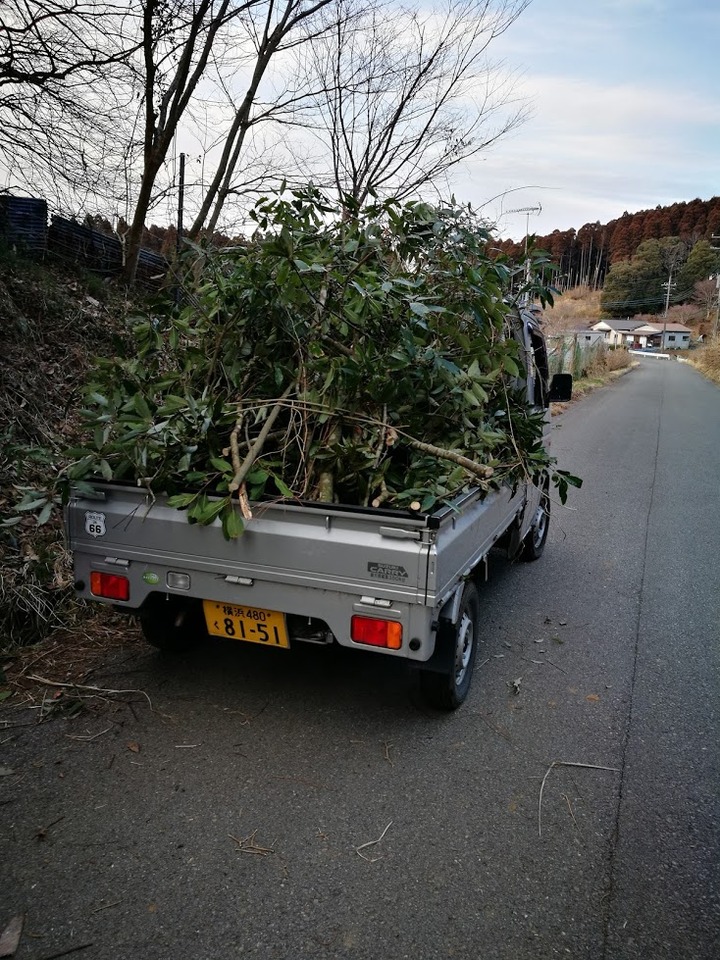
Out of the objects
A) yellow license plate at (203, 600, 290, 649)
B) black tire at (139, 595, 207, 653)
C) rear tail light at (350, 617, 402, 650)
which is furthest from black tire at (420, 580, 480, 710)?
black tire at (139, 595, 207, 653)

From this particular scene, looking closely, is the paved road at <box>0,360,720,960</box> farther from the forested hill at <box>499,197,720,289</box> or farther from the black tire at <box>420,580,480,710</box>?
the forested hill at <box>499,197,720,289</box>

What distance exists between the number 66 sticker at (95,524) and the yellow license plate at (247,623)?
599 mm

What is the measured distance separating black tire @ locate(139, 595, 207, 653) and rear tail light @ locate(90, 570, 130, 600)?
4.9 inches

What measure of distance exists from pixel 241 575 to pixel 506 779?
147 centimetres

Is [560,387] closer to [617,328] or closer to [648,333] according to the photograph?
[617,328]

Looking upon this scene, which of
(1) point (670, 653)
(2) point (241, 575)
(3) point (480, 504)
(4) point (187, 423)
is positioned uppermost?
(4) point (187, 423)

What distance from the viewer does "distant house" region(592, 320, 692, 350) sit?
90.9 meters

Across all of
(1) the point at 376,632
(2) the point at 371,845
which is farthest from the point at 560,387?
(2) the point at 371,845

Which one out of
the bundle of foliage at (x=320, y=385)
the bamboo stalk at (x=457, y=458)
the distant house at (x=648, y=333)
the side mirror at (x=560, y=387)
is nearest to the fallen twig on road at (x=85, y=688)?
the bundle of foliage at (x=320, y=385)

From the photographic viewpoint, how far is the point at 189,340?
411cm

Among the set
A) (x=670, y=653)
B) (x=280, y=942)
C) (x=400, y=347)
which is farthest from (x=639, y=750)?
(x=400, y=347)

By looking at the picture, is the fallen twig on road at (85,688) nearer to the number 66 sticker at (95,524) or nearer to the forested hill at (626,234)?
the number 66 sticker at (95,524)

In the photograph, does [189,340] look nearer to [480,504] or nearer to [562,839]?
[480,504]

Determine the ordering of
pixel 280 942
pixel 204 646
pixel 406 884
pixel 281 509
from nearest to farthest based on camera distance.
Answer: pixel 280 942 < pixel 406 884 < pixel 281 509 < pixel 204 646
